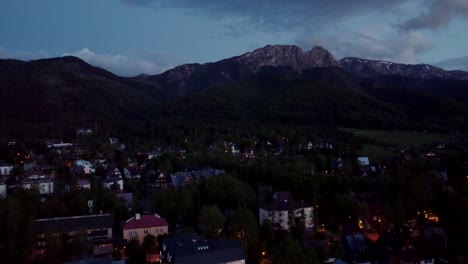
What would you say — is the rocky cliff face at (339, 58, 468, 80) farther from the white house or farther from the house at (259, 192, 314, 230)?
the house at (259, 192, 314, 230)

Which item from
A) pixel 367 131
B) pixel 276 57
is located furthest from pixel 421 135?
pixel 276 57

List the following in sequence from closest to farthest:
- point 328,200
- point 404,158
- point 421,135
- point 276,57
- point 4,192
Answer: point 328,200 < point 4,192 < point 404,158 < point 421,135 < point 276,57

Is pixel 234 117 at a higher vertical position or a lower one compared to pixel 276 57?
lower

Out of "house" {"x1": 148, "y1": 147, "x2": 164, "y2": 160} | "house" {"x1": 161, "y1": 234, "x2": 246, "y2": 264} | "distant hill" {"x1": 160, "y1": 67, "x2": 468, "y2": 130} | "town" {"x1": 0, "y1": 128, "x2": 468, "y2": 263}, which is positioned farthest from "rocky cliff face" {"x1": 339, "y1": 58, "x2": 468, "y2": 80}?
"house" {"x1": 161, "y1": 234, "x2": 246, "y2": 264}

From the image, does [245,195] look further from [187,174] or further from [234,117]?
[234,117]

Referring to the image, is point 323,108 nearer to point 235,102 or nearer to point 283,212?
point 235,102

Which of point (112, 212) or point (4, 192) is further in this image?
point (4, 192)

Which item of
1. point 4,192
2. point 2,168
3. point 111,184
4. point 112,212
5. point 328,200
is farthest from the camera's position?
point 2,168
